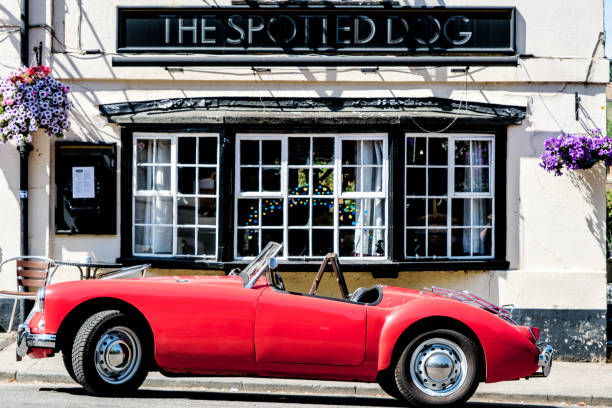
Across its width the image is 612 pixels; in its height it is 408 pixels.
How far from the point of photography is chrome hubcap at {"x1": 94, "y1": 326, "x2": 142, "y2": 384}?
6.57 metres

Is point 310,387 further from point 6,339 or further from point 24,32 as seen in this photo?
point 24,32

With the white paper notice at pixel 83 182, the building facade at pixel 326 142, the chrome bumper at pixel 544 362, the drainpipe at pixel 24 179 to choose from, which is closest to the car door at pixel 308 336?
the chrome bumper at pixel 544 362

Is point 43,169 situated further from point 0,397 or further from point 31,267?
point 0,397

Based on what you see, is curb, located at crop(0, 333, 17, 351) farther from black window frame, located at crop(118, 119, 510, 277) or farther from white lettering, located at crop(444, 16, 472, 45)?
white lettering, located at crop(444, 16, 472, 45)

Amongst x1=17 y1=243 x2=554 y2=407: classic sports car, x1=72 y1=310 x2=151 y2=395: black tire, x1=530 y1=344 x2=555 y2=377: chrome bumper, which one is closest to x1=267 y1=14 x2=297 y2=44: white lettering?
x1=17 y1=243 x2=554 y2=407: classic sports car

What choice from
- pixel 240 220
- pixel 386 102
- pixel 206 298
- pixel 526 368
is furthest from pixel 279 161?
pixel 526 368

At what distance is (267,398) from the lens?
7293 mm

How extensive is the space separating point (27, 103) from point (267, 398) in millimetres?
4855

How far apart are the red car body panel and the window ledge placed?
122 inches

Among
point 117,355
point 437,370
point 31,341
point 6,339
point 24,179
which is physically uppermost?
point 24,179

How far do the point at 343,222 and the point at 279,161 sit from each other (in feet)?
3.73

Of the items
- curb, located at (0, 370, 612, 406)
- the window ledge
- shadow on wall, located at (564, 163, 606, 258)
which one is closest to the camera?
curb, located at (0, 370, 612, 406)

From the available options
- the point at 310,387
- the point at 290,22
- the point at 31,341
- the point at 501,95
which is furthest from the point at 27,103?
the point at 501,95

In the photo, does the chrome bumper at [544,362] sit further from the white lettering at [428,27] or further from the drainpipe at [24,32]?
the drainpipe at [24,32]
